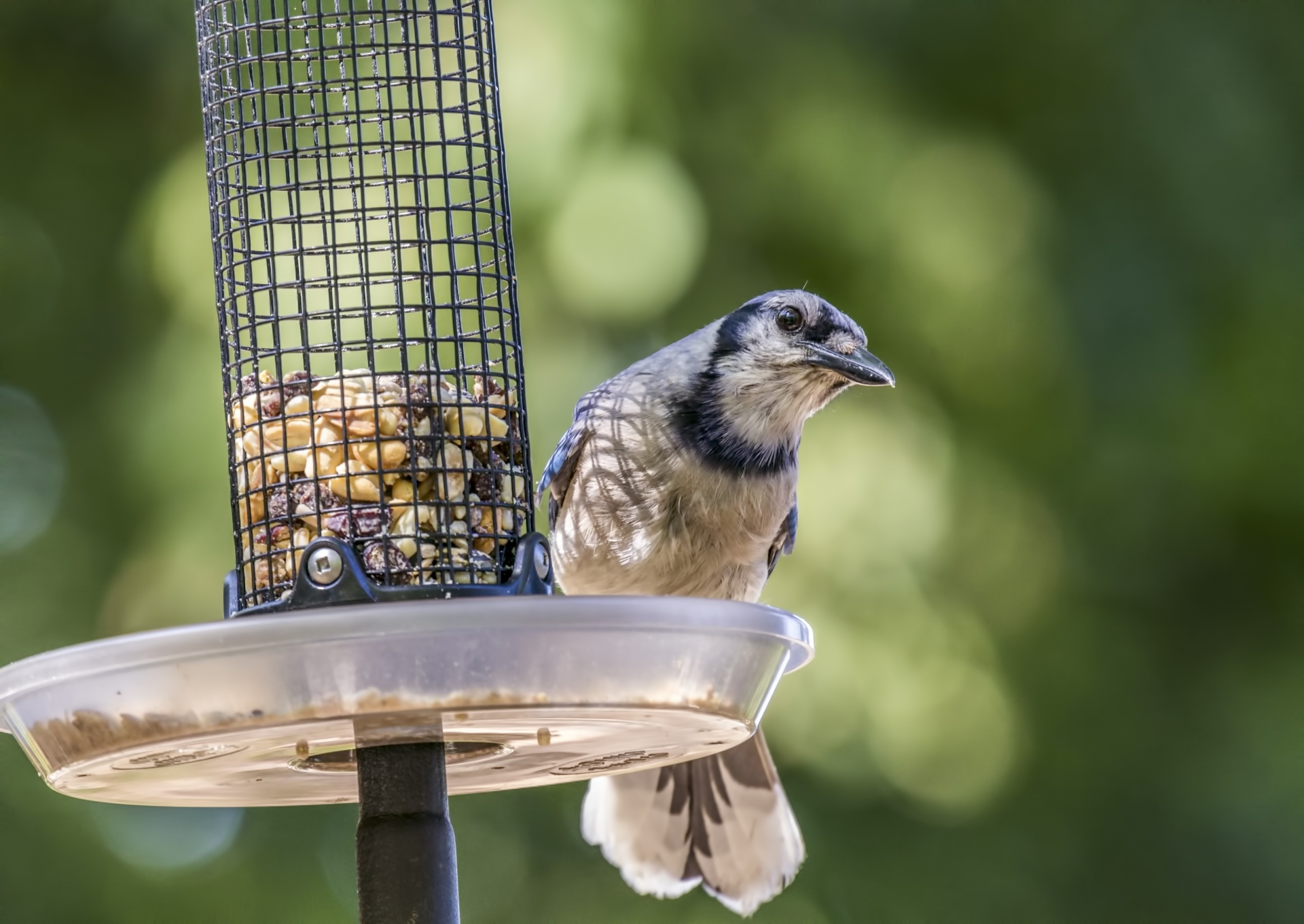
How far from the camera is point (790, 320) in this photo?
3.75 meters

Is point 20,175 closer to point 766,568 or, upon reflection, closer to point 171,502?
point 171,502

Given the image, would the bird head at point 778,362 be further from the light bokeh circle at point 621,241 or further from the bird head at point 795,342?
the light bokeh circle at point 621,241

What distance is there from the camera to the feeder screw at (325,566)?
82.6 inches

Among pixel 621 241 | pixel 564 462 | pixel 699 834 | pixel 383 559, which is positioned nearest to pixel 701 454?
pixel 564 462

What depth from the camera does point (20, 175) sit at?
5.39m

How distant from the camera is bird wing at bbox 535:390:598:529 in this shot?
393cm

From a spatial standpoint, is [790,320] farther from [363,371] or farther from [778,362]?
[363,371]

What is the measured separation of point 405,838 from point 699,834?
2429 millimetres

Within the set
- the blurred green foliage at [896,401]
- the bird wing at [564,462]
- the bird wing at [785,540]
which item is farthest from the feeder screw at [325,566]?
the blurred green foliage at [896,401]

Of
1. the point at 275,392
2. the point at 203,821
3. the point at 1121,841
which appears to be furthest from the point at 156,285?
the point at 1121,841

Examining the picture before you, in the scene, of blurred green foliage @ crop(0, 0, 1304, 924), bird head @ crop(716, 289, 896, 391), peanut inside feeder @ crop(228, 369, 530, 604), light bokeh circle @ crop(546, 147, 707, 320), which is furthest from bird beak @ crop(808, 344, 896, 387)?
light bokeh circle @ crop(546, 147, 707, 320)

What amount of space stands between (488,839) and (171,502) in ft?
4.53

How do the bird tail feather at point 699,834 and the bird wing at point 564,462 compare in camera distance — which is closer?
the bird wing at point 564,462

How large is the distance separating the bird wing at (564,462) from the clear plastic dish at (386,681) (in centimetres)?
184
